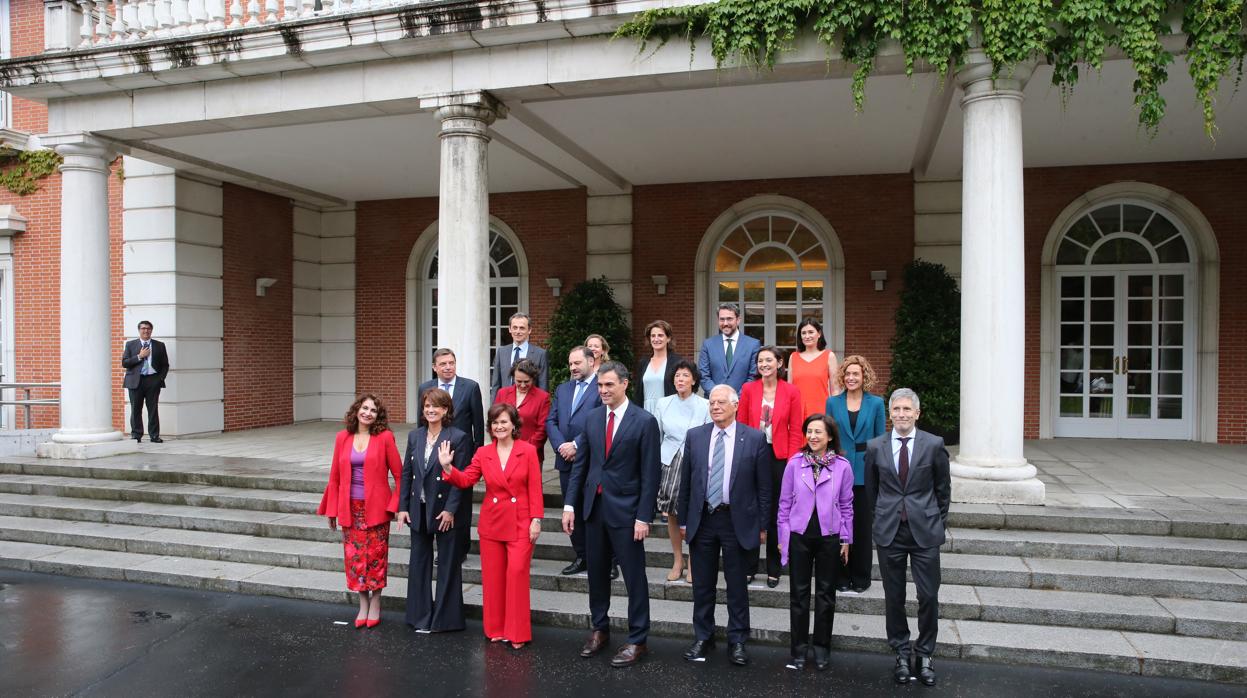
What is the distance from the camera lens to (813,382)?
232 inches

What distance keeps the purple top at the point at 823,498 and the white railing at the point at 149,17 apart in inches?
257

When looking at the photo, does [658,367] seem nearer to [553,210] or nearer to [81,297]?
[553,210]

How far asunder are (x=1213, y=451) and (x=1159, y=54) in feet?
19.1

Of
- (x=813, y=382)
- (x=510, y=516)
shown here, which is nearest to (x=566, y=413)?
(x=510, y=516)

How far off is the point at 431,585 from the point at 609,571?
4.02 feet

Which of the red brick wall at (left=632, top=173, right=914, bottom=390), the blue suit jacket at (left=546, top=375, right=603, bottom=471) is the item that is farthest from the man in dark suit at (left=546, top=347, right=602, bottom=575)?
the red brick wall at (left=632, top=173, right=914, bottom=390)

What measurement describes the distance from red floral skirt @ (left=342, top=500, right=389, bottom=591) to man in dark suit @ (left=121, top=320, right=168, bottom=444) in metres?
6.52

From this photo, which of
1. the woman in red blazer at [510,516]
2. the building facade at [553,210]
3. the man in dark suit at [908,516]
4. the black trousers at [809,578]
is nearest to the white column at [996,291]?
the building facade at [553,210]

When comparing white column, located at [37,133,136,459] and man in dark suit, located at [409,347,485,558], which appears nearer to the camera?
man in dark suit, located at [409,347,485,558]

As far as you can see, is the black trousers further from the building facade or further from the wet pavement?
the building facade

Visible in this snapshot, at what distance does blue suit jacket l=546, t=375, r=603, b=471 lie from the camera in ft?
18.2

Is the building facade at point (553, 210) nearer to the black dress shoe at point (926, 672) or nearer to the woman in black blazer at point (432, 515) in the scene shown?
the black dress shoe at point (926, 672)

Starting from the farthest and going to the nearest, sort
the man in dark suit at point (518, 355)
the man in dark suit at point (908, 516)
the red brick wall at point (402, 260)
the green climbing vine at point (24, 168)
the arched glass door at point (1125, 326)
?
1. the red brick wall at point (402, 260)
2. the green climbing vine at point (24, 168)
3. the arched glass door at point (1125, 326)
4. the man in dark suit at point (518, 355)
5. the man in dark suit at point (908, 516)

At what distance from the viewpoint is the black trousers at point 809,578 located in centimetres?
440
